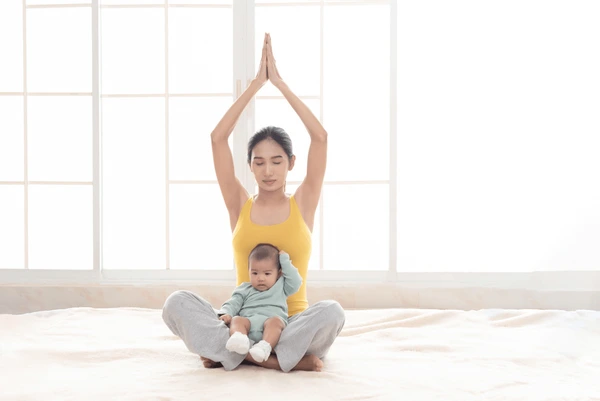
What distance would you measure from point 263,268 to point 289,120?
4.55 ft

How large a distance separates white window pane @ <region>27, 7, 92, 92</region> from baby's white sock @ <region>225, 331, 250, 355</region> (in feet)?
6.19

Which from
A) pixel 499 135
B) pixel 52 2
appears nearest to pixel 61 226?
pixel 52 2

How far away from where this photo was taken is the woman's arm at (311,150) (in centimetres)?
208

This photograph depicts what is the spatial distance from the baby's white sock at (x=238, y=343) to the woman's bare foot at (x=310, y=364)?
0.18m

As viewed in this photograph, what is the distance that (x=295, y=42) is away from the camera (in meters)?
3.07

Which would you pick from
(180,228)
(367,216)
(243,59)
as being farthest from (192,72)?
(367,216)

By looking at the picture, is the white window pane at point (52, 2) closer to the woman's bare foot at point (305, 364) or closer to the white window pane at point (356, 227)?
the white window pane at point (356, 227)

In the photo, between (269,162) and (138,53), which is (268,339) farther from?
(138,53)

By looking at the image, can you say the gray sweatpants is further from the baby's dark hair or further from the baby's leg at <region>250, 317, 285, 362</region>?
the baby's dark hair

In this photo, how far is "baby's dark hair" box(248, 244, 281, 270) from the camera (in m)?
1.84

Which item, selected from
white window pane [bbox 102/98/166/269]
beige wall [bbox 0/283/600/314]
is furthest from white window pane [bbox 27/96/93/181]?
beige wall [bbox 0/283/600/314]

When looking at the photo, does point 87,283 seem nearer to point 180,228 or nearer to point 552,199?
point 180,228

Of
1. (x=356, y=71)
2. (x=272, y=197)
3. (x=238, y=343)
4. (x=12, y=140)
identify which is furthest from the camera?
(x=12, y=140)

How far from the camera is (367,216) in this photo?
311 cm
